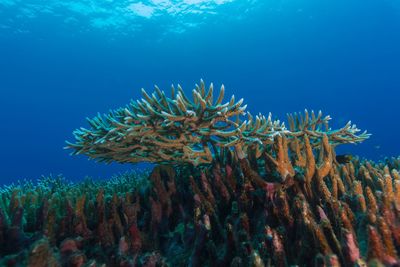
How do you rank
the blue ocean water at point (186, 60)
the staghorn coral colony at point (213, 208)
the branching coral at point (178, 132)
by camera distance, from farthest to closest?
the blue ocean water at point (186, 60) < the branching coral at point (178, 132) < the staghorn coral colony at point (213, 208)

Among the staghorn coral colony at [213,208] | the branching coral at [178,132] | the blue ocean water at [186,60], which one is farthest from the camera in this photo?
the blue ocean water at [186,60]

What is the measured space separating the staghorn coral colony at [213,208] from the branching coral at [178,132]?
18mm

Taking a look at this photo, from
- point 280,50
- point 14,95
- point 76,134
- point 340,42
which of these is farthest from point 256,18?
point 14,95

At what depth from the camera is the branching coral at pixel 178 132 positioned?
12.8 feet

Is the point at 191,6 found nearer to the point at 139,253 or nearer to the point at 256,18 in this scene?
the point at 256,18

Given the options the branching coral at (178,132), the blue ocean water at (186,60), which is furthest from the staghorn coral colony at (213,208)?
the blue ocean water at (186,60)

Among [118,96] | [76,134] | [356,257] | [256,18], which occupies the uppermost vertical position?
[118,96]

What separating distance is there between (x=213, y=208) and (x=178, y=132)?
1567 mm

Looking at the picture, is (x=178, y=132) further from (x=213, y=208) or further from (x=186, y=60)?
(x=186, y=60)

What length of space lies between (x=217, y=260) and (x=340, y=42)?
256 ft

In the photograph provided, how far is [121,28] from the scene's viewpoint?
173 feet

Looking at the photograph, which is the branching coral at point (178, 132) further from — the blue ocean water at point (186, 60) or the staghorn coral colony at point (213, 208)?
the blue ocean water at point (186, 60)

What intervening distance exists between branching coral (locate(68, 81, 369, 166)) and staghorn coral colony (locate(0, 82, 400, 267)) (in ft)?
0.06

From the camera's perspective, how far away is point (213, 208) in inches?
114
